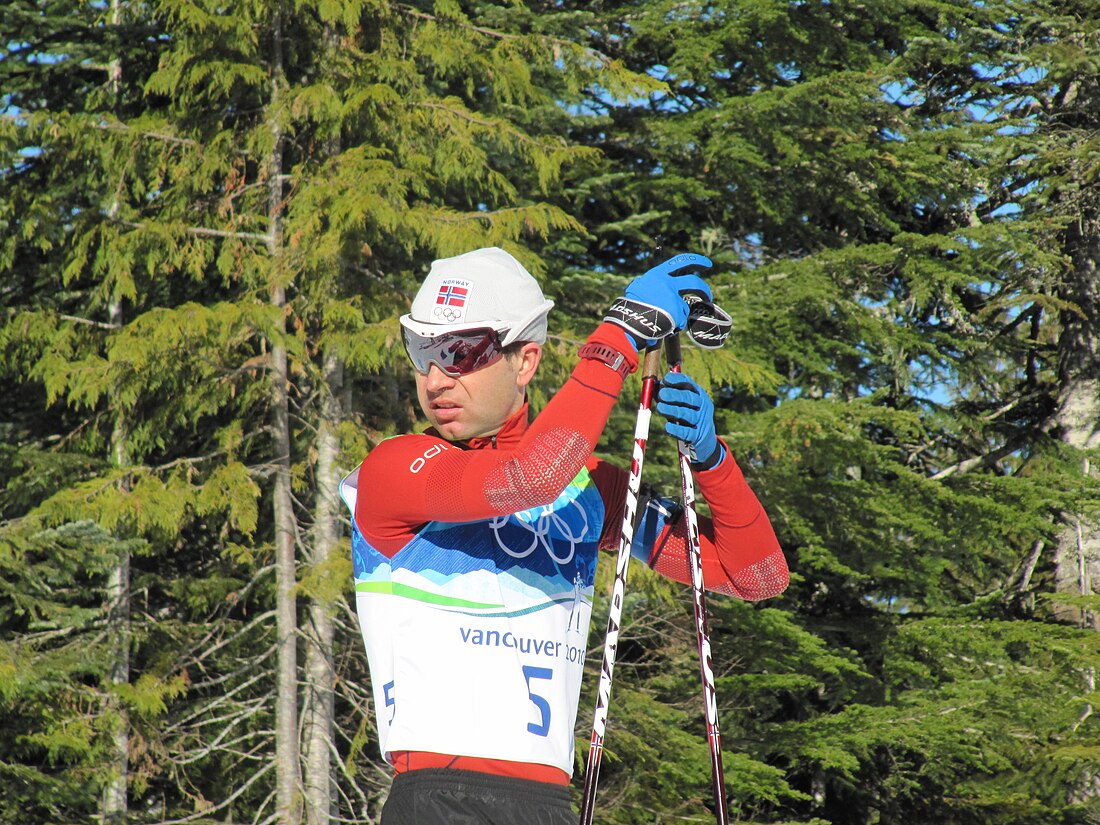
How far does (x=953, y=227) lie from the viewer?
44.7 feet

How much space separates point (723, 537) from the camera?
3.26 m

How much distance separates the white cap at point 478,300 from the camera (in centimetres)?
294

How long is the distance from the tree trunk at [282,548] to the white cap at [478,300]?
20.5 feet

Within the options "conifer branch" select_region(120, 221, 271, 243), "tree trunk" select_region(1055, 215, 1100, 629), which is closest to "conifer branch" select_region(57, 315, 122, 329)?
"conifer branch" select_region(120, 221, 271, 243)

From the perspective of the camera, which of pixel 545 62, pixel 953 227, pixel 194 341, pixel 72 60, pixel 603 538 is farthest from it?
pixel 953 227

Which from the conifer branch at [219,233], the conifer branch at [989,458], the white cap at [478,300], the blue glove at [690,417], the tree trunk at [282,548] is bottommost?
the conifer branch at [989,458]

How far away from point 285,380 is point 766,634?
16.1ft

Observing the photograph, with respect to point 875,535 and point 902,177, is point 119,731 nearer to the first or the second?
point 875,535

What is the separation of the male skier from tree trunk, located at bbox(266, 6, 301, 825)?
6261 mm

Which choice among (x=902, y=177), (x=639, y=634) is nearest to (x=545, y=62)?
(x=902, y=177)

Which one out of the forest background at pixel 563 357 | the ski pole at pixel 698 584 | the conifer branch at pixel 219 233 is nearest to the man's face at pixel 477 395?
the ski pole at pixel 698 584

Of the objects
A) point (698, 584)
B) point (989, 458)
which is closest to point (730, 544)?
point (698, 584)

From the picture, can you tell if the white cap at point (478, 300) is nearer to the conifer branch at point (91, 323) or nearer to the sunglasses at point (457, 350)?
the sunglasses at point (457, 350)

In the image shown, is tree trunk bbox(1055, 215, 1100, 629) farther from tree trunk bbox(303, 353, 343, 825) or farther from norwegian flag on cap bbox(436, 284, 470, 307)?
norwegian flag on cap bbox(436, 284, 470, 307)
